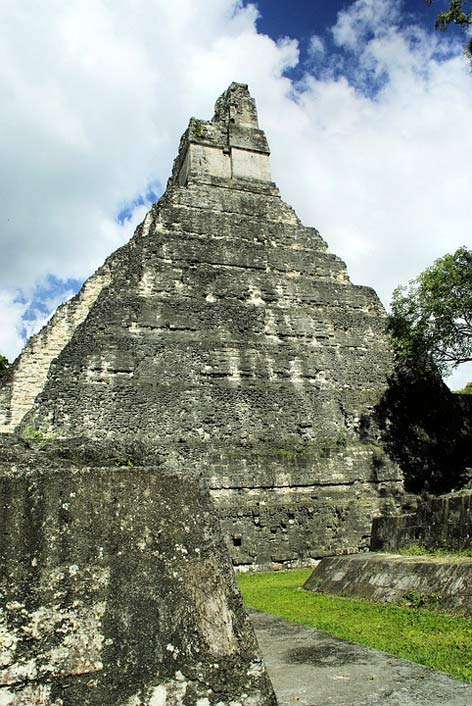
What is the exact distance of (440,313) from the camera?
54.5ft

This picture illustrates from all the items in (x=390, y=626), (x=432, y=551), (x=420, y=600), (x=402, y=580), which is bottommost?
(x=390, y=626)

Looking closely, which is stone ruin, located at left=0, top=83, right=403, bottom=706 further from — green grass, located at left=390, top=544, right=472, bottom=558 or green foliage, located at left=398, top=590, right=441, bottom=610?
green grass, located at left=390, top=544, right=472, bottom=558

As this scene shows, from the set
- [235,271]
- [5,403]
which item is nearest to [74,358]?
[5,403]

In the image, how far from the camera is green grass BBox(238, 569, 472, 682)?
4.17 metres

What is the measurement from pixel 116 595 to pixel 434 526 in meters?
6.69

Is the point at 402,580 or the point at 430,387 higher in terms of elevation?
the point at 430,387

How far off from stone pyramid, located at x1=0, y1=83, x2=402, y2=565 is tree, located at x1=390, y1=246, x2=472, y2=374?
1.58m

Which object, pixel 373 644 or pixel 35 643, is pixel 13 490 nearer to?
pixel 35 643

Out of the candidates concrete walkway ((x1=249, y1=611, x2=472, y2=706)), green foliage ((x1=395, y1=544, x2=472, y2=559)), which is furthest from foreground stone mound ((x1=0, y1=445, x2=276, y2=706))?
green foliage ((x1=395, y1=544, x2=472, y2=559))

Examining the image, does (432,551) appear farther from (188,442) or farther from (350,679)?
(188,442)

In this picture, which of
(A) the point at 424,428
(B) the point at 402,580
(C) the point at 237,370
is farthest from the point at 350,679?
(A) the point at 424,428

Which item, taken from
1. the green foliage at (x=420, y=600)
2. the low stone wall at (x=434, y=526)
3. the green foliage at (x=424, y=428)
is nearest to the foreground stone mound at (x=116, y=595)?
the green foliage at (x=420, y=600)

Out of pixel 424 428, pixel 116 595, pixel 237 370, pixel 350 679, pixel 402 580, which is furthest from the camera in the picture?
pixel 424 428

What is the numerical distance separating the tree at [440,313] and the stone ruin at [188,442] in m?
1.55
